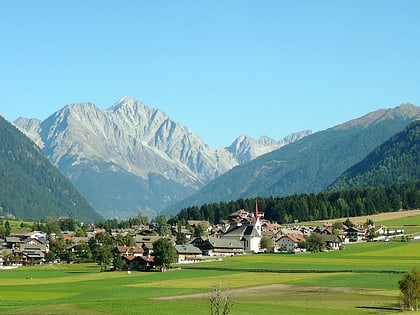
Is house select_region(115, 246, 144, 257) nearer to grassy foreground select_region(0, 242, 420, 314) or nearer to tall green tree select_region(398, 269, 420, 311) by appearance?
grassy foreground select_region(0, 242, 420, 314)

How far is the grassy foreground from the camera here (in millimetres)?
82375

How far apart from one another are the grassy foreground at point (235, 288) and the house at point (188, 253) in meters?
19.5

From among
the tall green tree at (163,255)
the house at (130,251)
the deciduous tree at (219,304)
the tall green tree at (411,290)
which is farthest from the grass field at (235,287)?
the house at (130,251)

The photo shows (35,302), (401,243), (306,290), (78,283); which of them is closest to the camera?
(35,302)

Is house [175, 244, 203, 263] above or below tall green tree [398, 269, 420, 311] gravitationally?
above

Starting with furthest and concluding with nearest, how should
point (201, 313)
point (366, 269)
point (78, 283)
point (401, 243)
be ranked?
point (401, 243) → point (366, 269) → point (78, 283) → point (201, 313)

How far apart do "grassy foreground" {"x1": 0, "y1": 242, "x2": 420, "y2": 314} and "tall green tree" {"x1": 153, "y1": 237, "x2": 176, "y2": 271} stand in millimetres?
3943

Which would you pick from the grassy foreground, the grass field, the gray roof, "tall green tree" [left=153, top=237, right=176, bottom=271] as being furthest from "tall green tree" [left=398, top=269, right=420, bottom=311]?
the gray roof

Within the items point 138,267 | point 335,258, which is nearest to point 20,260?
point 138,267

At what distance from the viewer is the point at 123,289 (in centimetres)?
10575

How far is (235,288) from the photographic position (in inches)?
4053

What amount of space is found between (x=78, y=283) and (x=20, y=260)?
80.1 metres

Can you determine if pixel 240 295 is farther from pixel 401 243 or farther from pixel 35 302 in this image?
pixel 401 243

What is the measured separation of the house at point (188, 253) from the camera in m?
178
